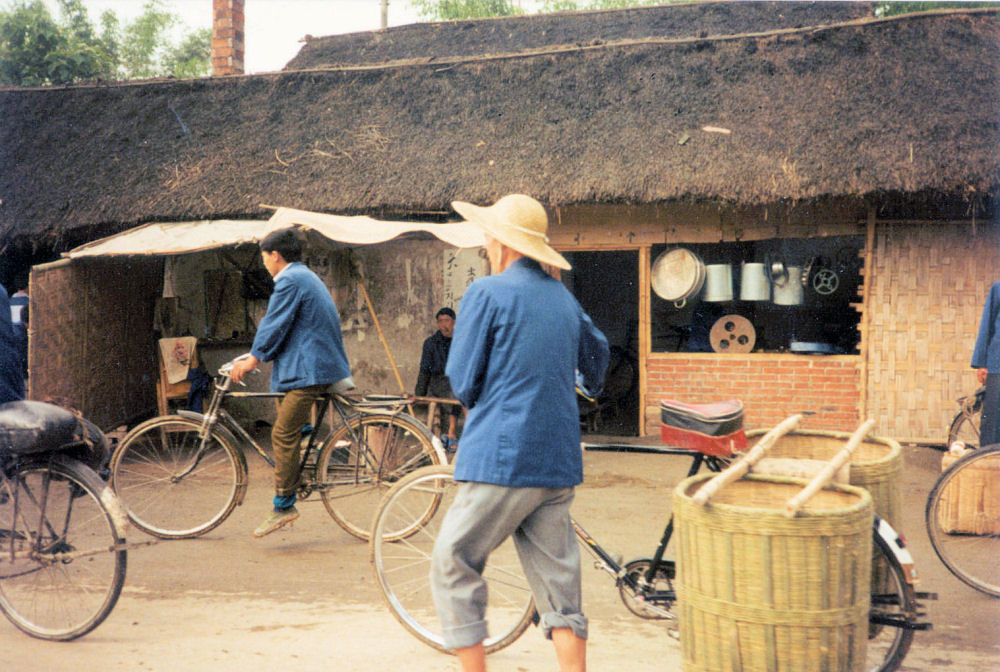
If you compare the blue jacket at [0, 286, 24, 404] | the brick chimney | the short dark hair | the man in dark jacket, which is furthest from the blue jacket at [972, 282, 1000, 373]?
the brick chimney

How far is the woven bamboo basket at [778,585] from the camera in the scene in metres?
2.50

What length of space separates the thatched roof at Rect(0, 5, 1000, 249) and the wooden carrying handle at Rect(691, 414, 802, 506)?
463cm

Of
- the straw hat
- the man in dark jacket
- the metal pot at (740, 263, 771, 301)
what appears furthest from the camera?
→ the metal pot at (740, 263, 771, 301)

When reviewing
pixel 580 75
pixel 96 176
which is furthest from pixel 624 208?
pixel 96 176

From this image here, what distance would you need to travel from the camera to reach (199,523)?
18.6ft

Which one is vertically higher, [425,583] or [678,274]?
[678,274]

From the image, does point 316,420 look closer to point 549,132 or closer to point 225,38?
point 549,132

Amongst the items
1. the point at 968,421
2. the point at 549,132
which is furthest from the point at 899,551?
the point at 549,132

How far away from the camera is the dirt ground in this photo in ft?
11.3

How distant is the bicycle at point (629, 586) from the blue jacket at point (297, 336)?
42.4 inches

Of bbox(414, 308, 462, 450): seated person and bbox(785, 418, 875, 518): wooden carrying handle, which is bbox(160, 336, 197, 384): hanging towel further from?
bbox(785, 418, 875, 518): wooden carrying handle

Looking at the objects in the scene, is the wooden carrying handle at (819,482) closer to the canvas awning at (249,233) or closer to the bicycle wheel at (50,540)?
the bicycle wheel at (50,540)

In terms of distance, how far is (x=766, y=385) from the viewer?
27.5 ft

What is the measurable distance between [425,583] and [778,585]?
2061 mm
